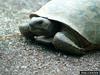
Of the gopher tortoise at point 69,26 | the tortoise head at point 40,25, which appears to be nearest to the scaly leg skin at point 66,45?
the gopher tortoise at point 69,26

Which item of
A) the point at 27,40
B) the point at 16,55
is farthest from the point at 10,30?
the point at 16,55

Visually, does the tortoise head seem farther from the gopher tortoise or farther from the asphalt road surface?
the asphalt road surface

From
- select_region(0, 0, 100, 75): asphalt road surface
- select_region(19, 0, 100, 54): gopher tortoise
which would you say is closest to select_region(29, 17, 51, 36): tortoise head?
select_region(19, 0, 100, 54): gopher tortoise

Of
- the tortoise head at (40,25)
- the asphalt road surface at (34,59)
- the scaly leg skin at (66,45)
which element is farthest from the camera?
the tortoise head at (40,25)

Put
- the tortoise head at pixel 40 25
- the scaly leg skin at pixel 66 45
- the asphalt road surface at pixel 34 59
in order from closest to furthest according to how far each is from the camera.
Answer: the asphalt road surface at pixel 34 59
the scaly leg skin at pixel 66 45
the tortoise head at pixel 40 25

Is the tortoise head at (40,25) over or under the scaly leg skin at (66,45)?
over

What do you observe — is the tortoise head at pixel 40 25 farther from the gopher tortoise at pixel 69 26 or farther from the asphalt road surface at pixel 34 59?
the asphalt road surface at pixel 34 59

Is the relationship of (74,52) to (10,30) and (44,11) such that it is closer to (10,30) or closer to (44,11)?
(44,11)

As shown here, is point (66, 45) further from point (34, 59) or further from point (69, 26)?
point (34, 59)

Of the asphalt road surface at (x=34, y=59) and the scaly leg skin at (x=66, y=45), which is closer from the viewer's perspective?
the asphalt road surface at (x=34, y=59)
